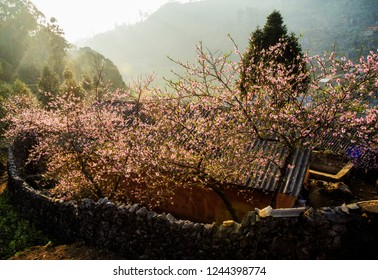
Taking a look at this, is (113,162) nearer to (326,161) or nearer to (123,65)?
(326,161)

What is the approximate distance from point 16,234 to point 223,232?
964 cm

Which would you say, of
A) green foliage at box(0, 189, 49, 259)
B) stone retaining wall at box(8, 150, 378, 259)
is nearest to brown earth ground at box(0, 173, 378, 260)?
stone retaining wall at box(8, 150, 378, 259)

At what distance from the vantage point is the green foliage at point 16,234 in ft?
33.8

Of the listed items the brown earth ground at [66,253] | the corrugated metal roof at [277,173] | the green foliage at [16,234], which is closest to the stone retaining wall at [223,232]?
the brown earth ground at [66,253]

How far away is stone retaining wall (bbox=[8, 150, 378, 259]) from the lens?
547 cm

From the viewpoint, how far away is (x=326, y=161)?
2772cm

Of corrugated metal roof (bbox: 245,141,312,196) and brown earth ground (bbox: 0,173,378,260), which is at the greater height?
corrugated metal roof (bbox: 245,141,312,196)

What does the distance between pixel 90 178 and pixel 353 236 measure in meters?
9.89

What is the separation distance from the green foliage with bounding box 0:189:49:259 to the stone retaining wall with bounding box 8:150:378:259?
630 millimetres

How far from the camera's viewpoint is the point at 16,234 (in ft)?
36.9

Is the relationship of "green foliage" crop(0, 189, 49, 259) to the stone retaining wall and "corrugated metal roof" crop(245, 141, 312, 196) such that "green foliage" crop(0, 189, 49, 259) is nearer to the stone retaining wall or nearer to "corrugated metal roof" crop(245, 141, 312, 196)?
the stone retaining wall

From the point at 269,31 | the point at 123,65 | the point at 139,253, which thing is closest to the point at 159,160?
the point at 139,253

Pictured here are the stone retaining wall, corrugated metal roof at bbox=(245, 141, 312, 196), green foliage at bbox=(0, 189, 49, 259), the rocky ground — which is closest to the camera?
the stone retaining wall

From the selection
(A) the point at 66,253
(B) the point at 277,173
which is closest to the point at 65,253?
(A) the point at 66,253
